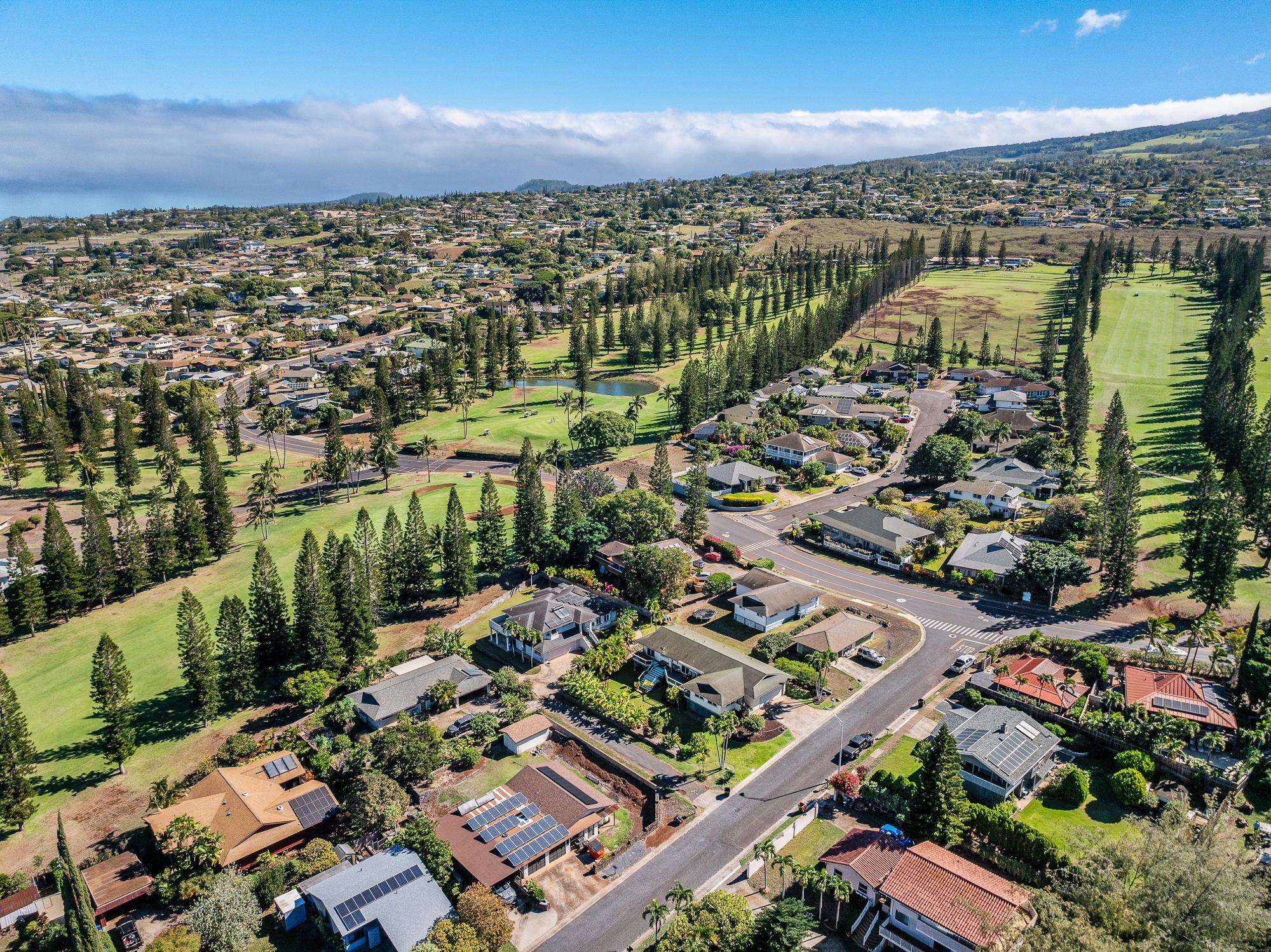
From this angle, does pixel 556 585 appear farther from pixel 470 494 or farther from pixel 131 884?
pixel 131 884

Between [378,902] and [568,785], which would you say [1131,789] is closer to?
[568,785]

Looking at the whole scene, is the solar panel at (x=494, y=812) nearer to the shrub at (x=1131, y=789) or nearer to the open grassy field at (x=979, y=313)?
the shrub at (x=1131, y=789)

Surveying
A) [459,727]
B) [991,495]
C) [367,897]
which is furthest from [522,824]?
[991,495]

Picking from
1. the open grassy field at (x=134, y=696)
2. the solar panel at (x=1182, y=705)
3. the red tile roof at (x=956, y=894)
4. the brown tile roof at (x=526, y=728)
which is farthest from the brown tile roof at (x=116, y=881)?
the solar panel at (x=1182, y=705)

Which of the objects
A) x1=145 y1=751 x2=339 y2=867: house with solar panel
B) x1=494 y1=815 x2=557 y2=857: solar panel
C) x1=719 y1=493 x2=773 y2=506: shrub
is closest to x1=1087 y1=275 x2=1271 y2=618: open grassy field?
x1=719 y1=493 x2=773 y2=506: shrub

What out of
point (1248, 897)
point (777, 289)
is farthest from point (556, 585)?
point (777, 289)

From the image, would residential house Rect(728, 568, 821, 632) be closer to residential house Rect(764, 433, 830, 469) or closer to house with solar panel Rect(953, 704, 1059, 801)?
house with solar panel Rect(953, 704, 1059, 801)
